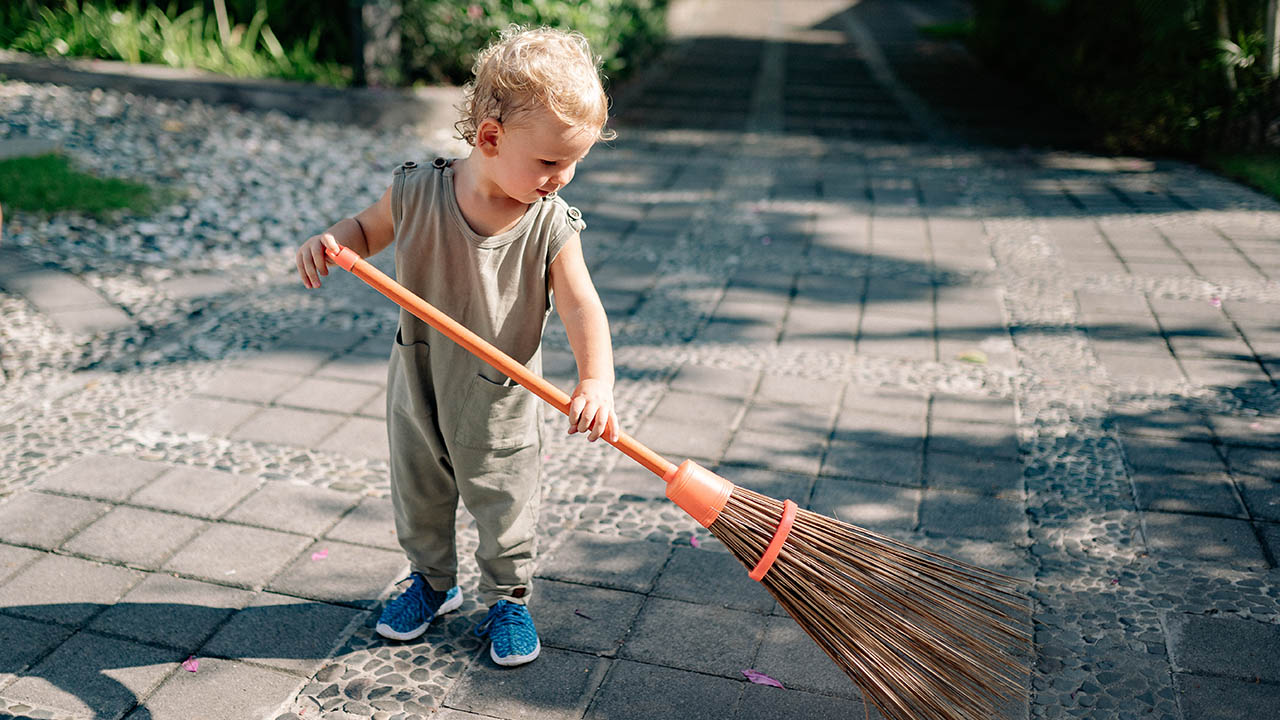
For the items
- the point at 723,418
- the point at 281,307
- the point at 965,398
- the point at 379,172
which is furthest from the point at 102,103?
the point at 965,398

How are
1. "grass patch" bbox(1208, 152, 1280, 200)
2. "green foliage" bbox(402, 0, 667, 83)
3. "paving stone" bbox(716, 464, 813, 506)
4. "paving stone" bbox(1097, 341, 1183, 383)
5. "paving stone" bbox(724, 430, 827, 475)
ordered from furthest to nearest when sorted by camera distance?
"green foliage" bbox(402, 0, 667, 83), "grass patch" bbox(1208, 152, 1280, 200), "paving stone" bbox(1097, 341, 1183, 383), "paving stone" bbox(724, 430, 827, 475), "paving stone" bbox(716, 464, 813, 506)

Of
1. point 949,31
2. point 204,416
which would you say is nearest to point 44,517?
point 204,416

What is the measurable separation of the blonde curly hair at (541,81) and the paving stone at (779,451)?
5.24 feet

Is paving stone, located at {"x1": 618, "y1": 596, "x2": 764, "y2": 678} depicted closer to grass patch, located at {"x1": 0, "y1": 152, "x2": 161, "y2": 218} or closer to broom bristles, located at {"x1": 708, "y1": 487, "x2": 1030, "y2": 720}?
broom bristles, located at {"x1": 708, "y1": 487, "x2": 1030, "y2": 720}

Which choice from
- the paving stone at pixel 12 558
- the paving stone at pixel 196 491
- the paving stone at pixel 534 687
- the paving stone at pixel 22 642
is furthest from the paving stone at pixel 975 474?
the paving stone at pixel 12 558

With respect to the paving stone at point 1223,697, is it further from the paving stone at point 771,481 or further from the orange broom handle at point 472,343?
the orange broom handle at point 472,343

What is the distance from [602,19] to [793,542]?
24.1ft

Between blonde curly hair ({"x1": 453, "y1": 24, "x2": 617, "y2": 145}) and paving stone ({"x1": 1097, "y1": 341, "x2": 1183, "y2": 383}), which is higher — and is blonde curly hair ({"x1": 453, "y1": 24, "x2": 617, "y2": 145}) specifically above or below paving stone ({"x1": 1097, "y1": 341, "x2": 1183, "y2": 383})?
above

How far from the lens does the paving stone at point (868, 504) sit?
9.44ft

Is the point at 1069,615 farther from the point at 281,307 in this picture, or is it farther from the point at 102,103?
the point at 102,103

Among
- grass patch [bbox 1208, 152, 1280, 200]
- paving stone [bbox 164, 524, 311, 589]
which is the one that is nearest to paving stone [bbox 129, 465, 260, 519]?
paving stone [bbox 164, 524, 311, 589]

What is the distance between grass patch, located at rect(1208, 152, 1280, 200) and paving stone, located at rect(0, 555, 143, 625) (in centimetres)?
669

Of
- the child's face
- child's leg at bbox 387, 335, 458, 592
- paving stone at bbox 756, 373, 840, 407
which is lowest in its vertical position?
paving stone at bbox 756, 373, 840, 407

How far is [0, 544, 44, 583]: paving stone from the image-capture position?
2.55 meters
